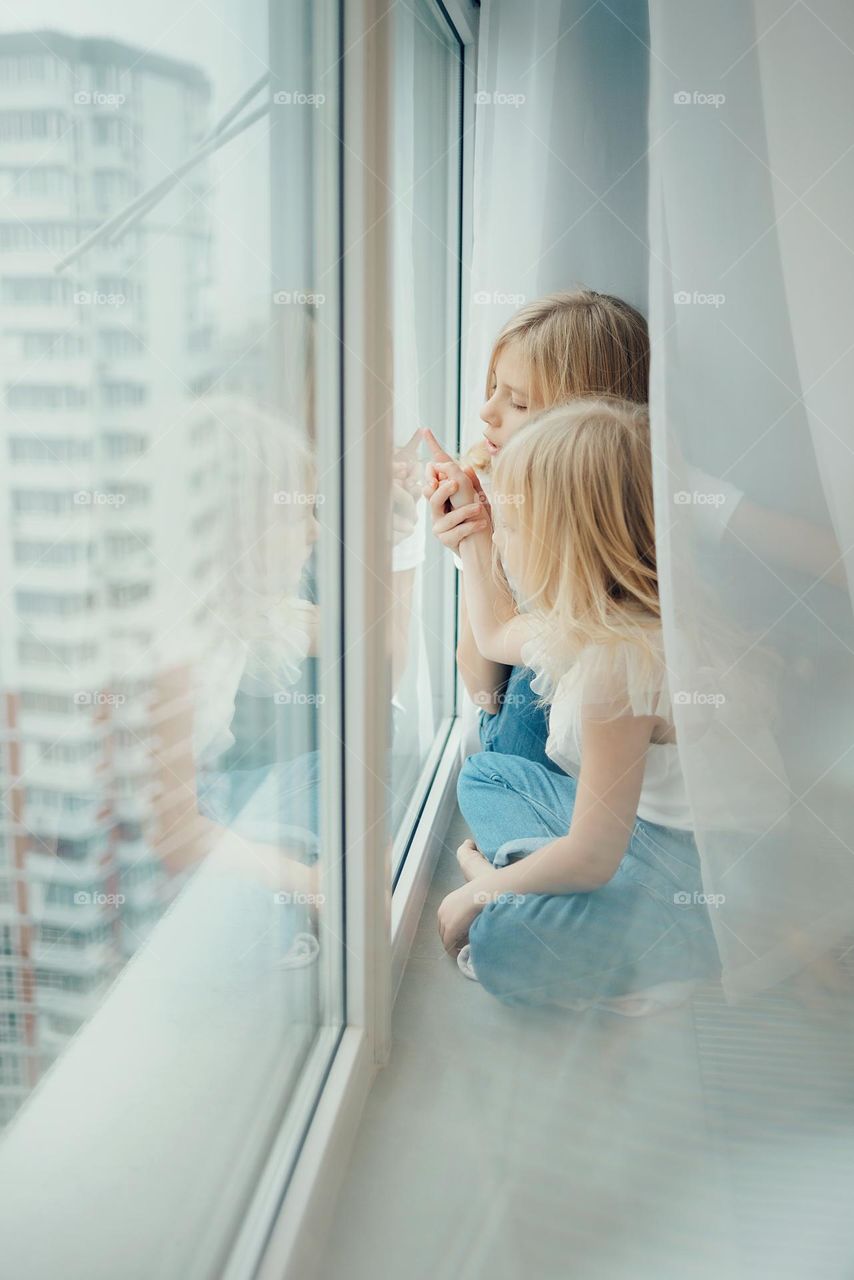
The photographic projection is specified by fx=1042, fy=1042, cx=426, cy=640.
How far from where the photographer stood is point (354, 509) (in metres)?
1.11

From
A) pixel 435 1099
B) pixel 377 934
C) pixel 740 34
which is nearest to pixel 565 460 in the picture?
pixel 740 34

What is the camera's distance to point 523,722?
1772 millimetres

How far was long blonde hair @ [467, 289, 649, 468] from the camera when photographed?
5.24ft

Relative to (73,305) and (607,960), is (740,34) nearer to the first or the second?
(73,305)

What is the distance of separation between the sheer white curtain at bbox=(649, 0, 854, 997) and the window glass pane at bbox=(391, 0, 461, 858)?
46 cm

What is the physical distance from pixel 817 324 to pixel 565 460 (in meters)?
0.36

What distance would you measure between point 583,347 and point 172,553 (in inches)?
39.2

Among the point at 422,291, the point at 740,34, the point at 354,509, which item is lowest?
the point at 354,509
